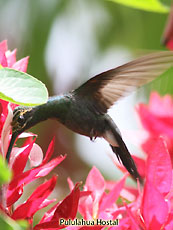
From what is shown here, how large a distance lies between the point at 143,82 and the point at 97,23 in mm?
1442

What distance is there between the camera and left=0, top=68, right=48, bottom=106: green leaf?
57 cm

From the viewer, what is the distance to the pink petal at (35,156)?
2.71 feet

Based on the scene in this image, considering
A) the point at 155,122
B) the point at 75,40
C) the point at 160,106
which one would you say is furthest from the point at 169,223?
the point at 75,40

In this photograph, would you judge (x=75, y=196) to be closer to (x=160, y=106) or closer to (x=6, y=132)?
(x=6, y=132)

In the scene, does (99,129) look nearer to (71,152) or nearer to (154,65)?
(154,65)

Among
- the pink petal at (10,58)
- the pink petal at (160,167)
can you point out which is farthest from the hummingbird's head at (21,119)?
the pink petal at (160,167)

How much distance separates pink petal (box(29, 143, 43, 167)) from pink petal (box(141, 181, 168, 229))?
0.19m

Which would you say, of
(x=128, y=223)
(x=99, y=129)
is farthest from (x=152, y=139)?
(x=128, y=223)

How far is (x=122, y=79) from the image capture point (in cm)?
84

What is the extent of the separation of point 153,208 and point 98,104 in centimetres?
23

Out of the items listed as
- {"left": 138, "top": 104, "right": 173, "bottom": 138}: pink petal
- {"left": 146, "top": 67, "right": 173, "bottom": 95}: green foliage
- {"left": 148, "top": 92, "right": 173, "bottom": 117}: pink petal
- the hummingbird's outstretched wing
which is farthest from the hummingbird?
{"left": 146, "top": 67, "right": 173, "bottom": 95}: green foliage

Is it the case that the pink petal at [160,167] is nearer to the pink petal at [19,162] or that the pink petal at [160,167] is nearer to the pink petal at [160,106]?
the pink petal at [19,162]

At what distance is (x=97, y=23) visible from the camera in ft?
7.36

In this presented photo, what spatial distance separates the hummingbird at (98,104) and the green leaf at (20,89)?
0.53 feet
